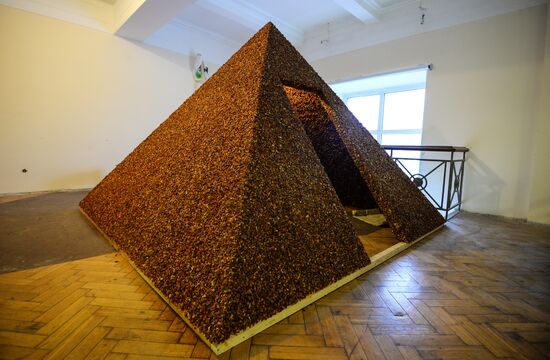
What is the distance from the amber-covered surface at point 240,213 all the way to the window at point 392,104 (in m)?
3.00

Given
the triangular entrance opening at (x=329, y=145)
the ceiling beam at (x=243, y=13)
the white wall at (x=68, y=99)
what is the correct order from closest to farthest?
the triangular entrance opening at (x=329, y=145)
the white wall at (x=68, y=99)
the ceiling beam at (x=243, y=13)

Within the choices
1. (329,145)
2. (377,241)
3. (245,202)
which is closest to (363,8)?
(329,145)

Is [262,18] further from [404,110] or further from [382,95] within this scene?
[404,110]

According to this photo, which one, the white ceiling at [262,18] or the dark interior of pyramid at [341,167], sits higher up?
the white ceiling at [262,18]

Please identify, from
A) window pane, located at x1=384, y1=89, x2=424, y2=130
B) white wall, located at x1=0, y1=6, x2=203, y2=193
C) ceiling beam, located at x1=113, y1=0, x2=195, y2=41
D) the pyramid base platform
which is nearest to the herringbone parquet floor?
the pyramid base platform

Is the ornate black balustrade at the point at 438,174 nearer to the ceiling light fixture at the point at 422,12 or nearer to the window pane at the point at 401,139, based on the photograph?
the window pane at the point at 401,139

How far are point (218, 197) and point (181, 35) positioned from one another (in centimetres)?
439

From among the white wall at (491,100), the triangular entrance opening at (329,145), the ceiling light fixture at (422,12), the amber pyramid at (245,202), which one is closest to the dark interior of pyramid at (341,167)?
the triangular entrance opening at (329,145)

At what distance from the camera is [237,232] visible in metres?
0.93

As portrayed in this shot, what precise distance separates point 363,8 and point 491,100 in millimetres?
1980

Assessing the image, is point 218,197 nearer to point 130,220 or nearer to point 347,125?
point 130,220

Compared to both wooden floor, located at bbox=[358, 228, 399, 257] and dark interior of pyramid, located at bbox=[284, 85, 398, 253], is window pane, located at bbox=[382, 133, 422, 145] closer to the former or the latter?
dark interior of pyramid, located at bbox=[284, 85, 398, 253]

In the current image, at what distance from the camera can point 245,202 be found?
100 centimetres

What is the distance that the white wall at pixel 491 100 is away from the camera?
8.48 feet
